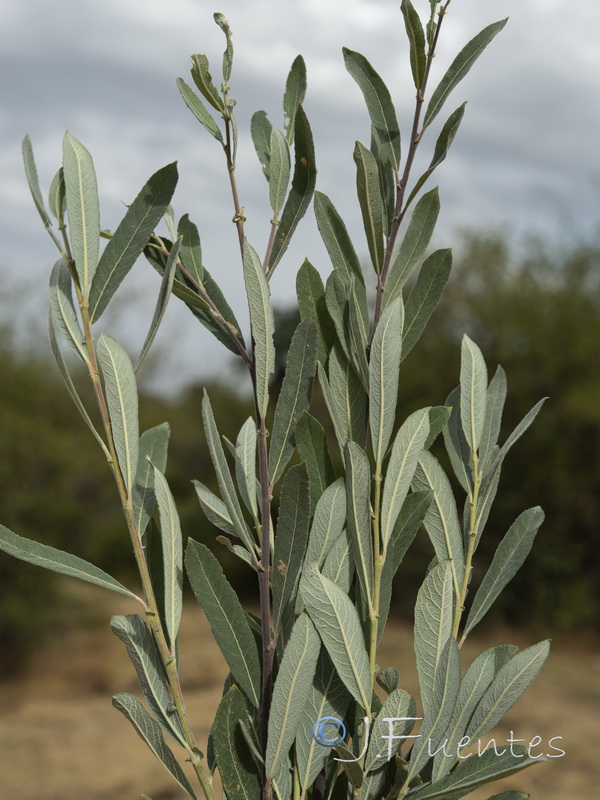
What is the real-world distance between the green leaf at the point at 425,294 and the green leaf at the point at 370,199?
0.06 m

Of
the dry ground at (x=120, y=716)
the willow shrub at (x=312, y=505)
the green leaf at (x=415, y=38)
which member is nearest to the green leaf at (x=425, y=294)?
the willow shrub at (x=312, y=505)

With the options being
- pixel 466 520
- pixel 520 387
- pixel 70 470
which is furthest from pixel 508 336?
pixel 466 520

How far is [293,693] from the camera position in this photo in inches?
32.4

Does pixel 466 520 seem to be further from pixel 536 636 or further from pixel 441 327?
pixel 441 327

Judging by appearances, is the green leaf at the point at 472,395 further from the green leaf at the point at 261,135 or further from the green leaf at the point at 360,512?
the green leaf at the point at 261,135

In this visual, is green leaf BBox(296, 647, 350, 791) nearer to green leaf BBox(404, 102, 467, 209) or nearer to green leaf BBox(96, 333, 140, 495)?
green leaf BBox(96, 333, 140, 495)

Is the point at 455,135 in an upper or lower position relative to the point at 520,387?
upper

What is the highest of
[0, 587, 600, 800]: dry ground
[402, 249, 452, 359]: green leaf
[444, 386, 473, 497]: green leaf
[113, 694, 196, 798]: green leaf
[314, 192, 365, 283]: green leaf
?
[314, 192, 365, 283]: green leaf

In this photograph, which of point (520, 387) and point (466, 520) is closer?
point (466, 520)

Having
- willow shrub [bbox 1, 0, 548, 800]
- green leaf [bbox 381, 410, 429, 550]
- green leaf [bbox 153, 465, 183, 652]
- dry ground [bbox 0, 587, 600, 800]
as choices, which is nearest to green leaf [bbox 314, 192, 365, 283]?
willow shrub [bbox 1, 0, 548, 800]

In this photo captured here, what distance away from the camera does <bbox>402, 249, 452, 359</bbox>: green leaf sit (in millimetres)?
1013

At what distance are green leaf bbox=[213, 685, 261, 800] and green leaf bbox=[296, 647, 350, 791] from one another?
0.17ft

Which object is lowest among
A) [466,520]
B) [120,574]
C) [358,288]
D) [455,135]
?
[120,574]

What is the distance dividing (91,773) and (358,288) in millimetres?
5013
